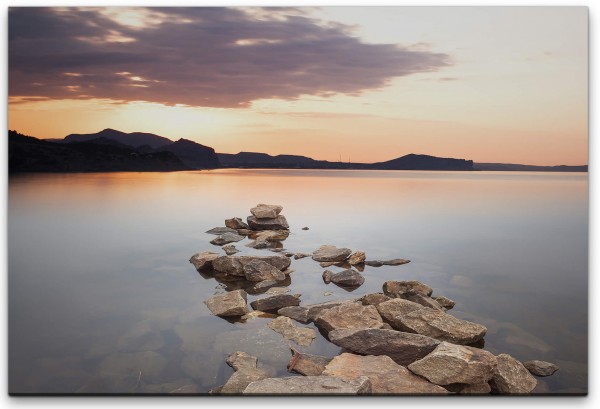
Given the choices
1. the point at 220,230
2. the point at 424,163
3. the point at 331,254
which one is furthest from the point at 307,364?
the point at 220,230

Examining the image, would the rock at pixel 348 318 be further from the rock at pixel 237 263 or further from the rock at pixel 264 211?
the rock at pixel 264 211

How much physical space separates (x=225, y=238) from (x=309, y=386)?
9.02m

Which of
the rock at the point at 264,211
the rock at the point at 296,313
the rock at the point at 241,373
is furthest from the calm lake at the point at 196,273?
the rock at the point at 264,211

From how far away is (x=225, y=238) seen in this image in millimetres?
14109

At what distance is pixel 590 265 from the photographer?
666 centimetres

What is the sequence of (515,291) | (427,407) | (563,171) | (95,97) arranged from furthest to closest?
(515,291) < (95,97) < (563,171) < (427,407)

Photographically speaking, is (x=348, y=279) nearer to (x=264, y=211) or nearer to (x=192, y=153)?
(x=192, y=153)

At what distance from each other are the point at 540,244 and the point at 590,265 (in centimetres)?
344

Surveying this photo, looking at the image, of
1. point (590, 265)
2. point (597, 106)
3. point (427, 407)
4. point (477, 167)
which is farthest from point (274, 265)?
point (597, 106)

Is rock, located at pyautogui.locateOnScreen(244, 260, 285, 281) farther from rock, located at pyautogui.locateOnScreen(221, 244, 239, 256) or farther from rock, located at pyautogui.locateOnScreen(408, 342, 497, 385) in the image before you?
rock, located at pyautogui.locateOnScreen(408, 342, 497, 385)

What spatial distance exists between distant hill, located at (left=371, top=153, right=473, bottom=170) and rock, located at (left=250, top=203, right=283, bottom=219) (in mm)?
6538

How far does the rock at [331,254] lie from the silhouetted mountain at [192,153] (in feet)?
12.9
